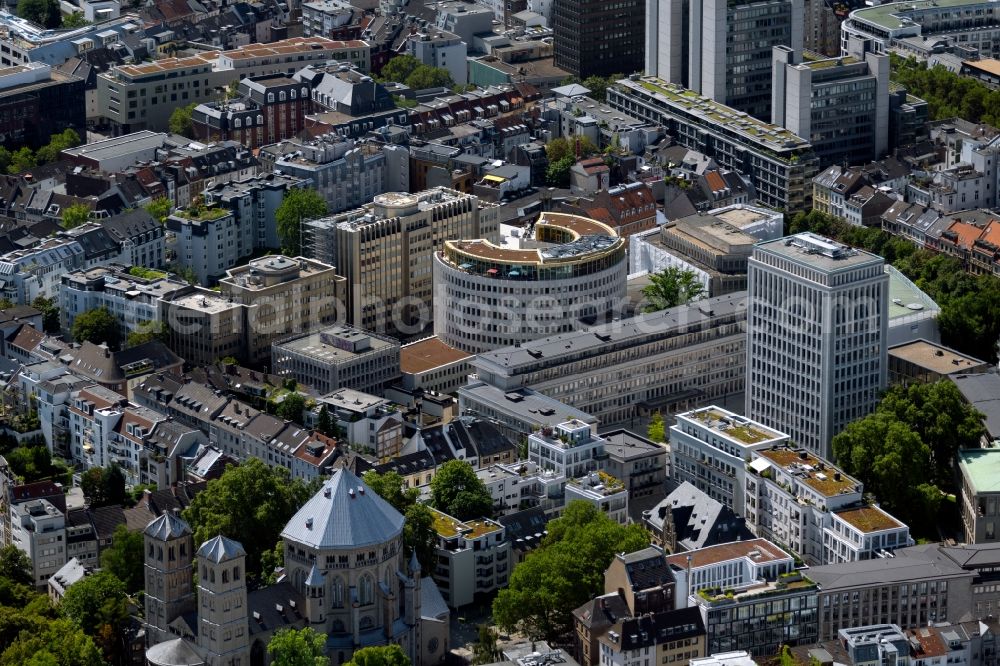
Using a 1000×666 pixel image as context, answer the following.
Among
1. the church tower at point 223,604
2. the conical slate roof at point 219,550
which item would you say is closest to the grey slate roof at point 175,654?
the church tower at point 223,604

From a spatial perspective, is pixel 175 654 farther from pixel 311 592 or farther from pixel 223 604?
pixel 311 592

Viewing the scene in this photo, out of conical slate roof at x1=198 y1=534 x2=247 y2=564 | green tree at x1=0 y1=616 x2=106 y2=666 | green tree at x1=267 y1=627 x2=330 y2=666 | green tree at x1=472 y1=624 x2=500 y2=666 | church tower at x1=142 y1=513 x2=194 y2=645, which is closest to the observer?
conical slate roof at x1=198 y1=534 x2=247 y2=564

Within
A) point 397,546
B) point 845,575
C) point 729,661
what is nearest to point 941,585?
point 845,575

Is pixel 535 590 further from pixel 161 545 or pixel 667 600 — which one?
pixel 161 545

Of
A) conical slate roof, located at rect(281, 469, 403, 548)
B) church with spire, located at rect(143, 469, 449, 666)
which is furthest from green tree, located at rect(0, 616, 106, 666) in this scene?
conical slate roof, located at rect(281, 469, 403, 548)

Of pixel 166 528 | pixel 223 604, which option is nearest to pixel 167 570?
pixel 166 528

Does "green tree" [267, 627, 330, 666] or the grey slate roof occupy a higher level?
"green tree" [267, 627, 330, 666]

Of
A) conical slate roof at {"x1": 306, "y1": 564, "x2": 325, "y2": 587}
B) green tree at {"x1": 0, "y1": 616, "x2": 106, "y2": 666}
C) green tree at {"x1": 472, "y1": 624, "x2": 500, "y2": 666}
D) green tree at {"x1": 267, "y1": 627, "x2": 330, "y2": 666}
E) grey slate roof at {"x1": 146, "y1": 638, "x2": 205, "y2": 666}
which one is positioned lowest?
green tree at {"x1": 472, "y1": 624, "x2": 500, "y2": 666}

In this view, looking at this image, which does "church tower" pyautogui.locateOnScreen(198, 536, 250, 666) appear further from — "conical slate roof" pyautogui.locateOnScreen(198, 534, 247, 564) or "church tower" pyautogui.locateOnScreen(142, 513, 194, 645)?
"church tower" pyautogui.locateOnScreen(142, 513, 194, 645)
